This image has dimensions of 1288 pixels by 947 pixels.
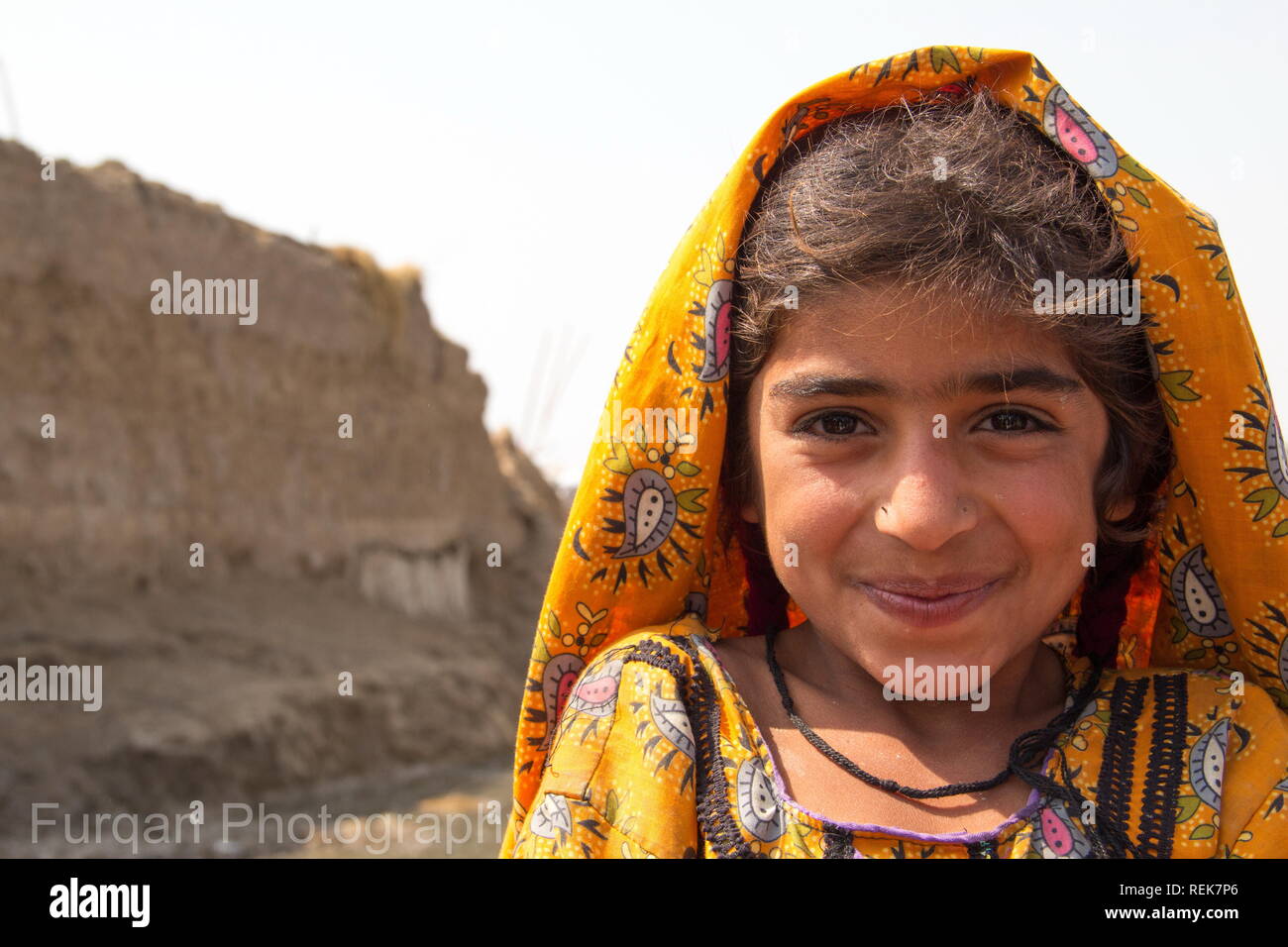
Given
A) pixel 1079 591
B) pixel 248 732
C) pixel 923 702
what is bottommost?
pixel 248 732

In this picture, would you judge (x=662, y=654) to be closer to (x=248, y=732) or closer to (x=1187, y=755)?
(x=1187, y=755)

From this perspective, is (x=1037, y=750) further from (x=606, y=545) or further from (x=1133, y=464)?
(x=606, y=545)

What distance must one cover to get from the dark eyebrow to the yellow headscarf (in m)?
0.17

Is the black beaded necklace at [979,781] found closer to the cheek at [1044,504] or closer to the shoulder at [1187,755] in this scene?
the shoulder at [1187,755]

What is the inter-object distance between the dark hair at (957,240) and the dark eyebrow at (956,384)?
0.06 metres

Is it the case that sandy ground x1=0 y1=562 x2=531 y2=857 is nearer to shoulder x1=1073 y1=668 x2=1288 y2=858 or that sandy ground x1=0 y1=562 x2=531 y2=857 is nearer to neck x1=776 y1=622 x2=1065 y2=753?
neck x1=776 y1=622 x2=1065 y2=753

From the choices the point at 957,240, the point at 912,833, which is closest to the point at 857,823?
the point at 912,833

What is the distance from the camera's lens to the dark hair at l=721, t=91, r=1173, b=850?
159 cm

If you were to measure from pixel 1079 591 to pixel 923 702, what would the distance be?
392 millimetres

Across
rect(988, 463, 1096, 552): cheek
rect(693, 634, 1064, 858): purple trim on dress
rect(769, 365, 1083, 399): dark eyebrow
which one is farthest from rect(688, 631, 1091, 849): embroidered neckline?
rect(769, 365, 1083, 399): dark eyebrow

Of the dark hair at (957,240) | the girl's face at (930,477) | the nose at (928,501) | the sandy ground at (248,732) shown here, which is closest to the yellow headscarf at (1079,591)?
the dark hair at (957,240)

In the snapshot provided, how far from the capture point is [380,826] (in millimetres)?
6641

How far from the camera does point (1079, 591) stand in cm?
193
